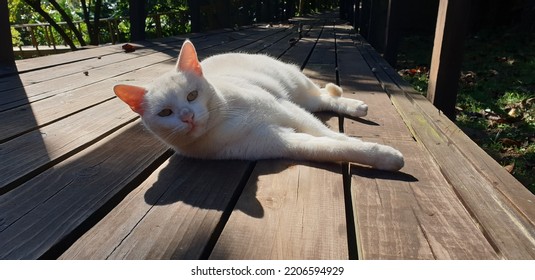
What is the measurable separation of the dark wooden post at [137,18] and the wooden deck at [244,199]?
413 centimetres

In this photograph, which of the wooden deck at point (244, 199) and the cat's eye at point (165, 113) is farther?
the cat's eye at point (165, 113)

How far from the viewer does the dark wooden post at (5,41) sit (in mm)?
3645

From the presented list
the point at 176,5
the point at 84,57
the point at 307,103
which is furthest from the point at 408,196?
the point at 176,5

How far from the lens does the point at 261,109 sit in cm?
178

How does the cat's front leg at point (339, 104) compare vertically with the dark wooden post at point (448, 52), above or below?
below

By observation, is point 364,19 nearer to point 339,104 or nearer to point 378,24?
point 378,24

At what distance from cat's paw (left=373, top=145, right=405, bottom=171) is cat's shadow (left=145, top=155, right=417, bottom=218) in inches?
0.9

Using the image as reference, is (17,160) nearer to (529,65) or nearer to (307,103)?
(307,103)

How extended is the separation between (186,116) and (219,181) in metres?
0.29

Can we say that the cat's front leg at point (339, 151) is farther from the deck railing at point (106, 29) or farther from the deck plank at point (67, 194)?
the deck railing at point (106, 29)

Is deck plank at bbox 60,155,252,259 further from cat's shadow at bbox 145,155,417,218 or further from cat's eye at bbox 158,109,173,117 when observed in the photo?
cat's eye at bbox 158,109,173,117

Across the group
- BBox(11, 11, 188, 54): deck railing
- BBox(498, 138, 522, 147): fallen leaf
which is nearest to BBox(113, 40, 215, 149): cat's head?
BBox(498, 138, 522, 147): fallen leaf

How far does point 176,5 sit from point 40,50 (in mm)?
4343

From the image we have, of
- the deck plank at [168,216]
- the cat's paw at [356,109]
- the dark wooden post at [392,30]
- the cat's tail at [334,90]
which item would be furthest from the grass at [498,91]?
the deck plank at [168,216]
